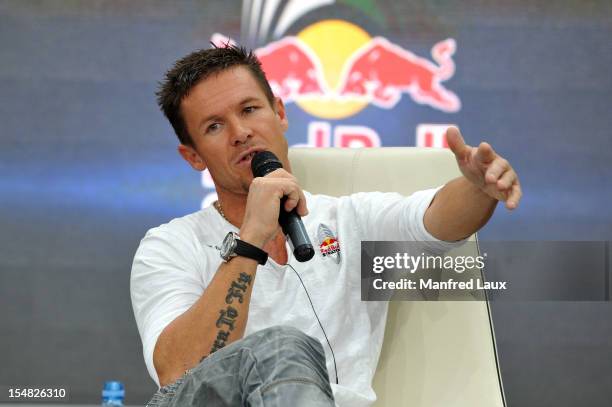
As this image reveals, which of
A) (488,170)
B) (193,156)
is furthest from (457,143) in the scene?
(193,156)

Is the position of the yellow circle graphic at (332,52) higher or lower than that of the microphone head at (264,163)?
higher

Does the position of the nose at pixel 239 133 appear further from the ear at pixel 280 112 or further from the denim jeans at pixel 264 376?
the denim jeans at pixel 264 376

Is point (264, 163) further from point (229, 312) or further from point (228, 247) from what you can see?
point (229, 312)

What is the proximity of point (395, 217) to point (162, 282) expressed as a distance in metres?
0.44

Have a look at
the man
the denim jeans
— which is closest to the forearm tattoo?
the man

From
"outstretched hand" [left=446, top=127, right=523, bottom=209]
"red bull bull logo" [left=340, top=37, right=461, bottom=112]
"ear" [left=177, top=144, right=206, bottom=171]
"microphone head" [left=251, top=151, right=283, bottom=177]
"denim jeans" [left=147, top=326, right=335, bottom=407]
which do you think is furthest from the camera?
"red bull bull logo" [left=340, top=37, right=461, bottom=112]

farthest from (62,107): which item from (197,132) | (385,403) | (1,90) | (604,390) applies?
(604,390)

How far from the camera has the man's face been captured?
1.58m

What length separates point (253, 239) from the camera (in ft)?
4.43

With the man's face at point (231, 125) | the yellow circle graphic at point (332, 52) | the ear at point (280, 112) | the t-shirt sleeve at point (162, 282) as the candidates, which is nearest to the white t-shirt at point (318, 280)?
the t-shirt sleeve at point (162, 282)

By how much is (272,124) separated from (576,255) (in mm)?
1461

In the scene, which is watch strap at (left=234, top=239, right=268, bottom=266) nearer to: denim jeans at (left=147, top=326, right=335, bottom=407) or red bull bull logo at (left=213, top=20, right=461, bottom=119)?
denim jeans at (left=147, top=326, right=335, bottom=407)

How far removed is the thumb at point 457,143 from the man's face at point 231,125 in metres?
0.42

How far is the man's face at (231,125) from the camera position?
1581 millimetres
